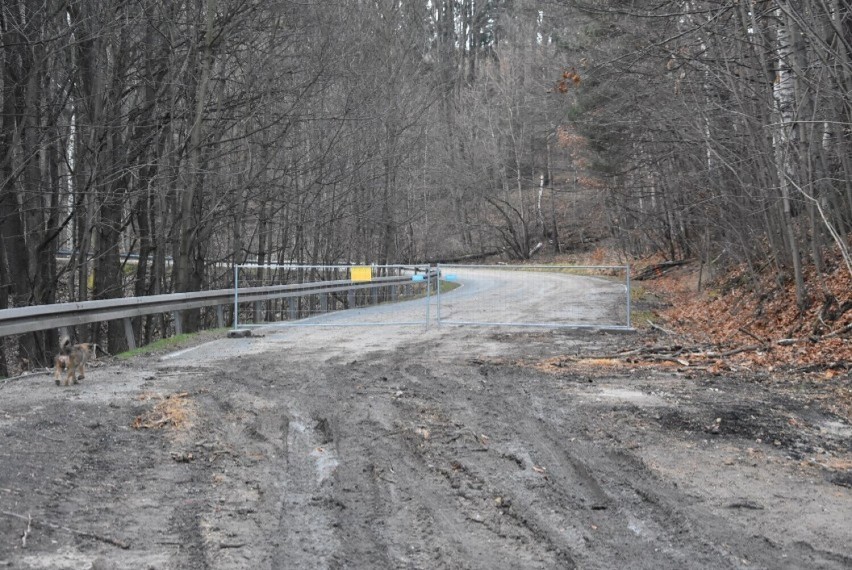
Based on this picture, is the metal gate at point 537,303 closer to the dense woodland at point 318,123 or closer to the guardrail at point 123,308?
the dense woodland at point 318,123

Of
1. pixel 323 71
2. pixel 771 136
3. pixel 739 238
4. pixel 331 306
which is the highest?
pixel 323 71

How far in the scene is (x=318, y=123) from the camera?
26.9 meters

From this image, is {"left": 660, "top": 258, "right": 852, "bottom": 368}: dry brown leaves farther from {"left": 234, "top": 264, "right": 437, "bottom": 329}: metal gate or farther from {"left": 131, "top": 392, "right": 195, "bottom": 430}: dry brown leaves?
{"left": 131, "top": 392, "right": 195, "bottom": 430}: dry brown leaves

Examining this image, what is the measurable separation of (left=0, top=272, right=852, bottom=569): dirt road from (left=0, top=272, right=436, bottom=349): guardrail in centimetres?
150

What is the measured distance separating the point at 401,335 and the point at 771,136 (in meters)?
7.66

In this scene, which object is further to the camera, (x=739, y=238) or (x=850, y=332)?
(x=739, y=238)

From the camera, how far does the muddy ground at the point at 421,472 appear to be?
454cm

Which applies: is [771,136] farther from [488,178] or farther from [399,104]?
[488,178]

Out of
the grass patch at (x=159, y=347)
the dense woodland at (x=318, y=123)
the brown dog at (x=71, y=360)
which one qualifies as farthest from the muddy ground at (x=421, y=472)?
the dense woodland at (x=318, y=123)

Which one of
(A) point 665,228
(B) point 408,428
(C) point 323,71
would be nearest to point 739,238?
(C) point 323,71

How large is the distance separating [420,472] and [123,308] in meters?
9.32

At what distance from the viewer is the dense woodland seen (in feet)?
44.7

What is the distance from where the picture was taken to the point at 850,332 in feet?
39.0

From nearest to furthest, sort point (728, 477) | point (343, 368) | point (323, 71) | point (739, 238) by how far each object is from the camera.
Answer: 1. point (728, 477)
2. point (343, 368)
3. point (739, 238)
4. point (323, 71)
